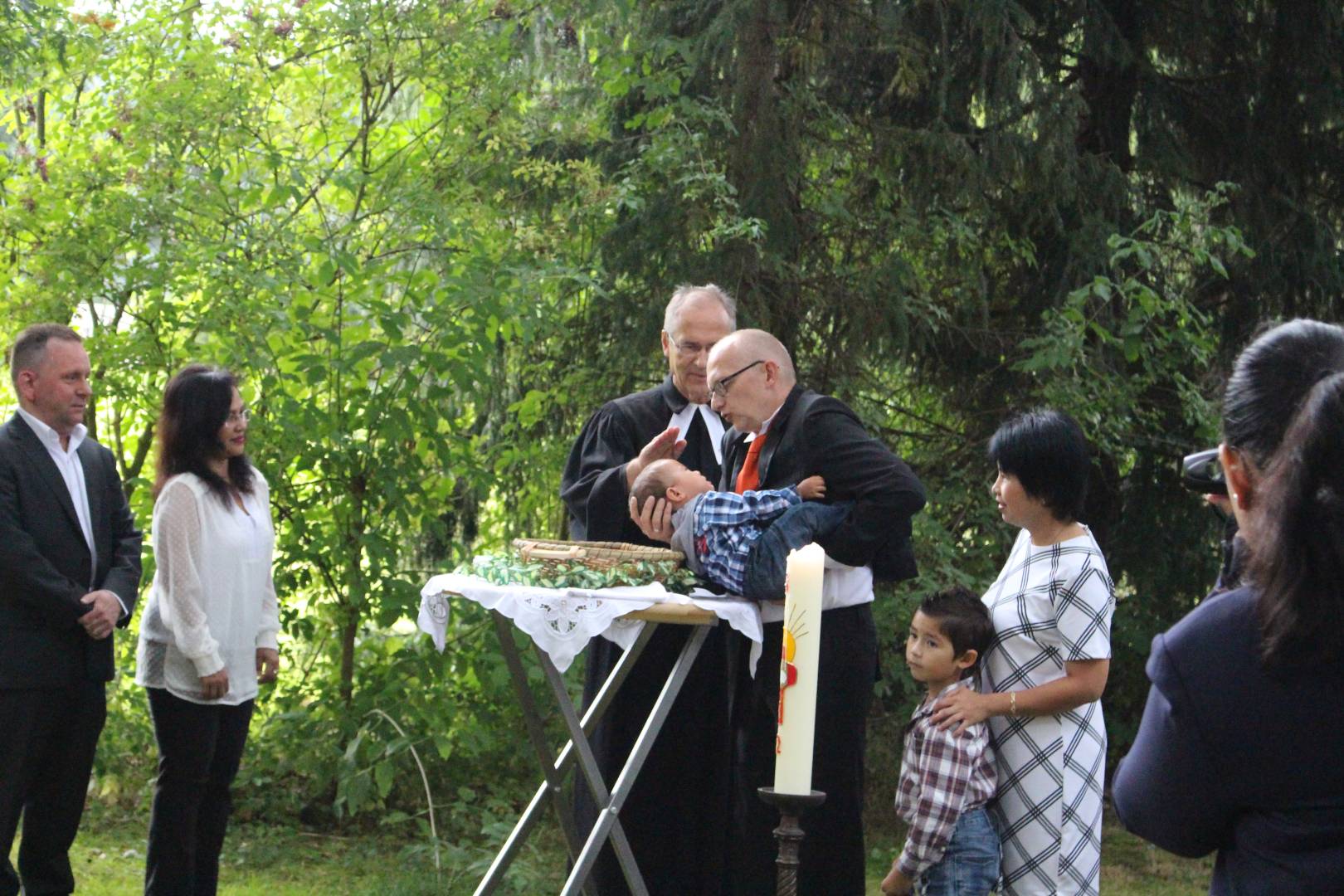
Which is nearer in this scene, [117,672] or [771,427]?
[771,427]

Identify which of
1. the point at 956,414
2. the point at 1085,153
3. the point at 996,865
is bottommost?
the point at 996,865

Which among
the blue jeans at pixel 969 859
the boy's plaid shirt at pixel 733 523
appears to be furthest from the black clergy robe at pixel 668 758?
the blue jeans at pixel 969 859

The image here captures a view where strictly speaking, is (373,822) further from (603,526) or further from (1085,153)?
(1085,153)

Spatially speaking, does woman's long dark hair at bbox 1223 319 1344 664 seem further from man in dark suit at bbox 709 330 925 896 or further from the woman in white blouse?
the woman in white blouse

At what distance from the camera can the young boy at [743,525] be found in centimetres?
326

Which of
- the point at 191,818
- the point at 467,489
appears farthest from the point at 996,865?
the point at 467,489

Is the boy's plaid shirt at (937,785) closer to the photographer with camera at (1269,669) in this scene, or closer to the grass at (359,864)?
the photographer with camera at (1269,669)

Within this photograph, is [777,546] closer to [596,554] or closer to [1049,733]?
[596,554]

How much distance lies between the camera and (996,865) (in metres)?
3.27

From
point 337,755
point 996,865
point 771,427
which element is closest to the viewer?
point 996,865

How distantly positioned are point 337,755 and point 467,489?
55.1 inches

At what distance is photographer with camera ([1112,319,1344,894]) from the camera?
149 centimetres

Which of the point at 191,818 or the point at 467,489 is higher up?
the point at 467,489

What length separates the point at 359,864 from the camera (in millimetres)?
5641
